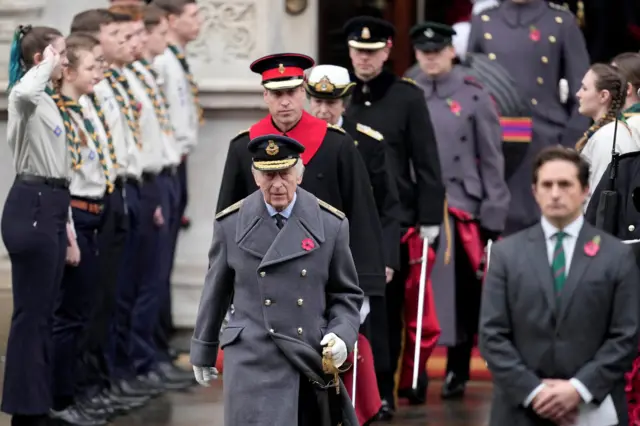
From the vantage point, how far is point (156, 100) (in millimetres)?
13141

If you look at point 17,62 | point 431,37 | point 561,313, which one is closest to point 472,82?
point 431,37

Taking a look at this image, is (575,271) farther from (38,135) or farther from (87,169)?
(87,169)

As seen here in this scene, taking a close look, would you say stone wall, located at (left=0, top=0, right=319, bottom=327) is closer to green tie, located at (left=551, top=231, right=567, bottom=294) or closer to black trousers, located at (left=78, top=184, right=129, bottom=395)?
black trousers, located at (left=78, top=184, right=129, bottom=395)

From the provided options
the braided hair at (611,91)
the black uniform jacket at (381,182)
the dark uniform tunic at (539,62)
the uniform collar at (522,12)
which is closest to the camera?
the braided hair at (611,91)

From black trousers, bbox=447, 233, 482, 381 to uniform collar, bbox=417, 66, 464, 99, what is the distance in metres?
0.90

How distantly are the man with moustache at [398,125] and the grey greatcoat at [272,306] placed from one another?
3140 millimetres

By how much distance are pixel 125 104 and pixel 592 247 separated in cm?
516

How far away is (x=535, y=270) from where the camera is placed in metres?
7.91

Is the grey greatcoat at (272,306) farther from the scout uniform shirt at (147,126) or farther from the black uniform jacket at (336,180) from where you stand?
the scout uniform shirt at (147,126)

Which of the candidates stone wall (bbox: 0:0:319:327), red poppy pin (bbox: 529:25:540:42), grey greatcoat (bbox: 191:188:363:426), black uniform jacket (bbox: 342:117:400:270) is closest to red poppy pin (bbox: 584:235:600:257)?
grey greatcoat (bbox: 191:188:363:426)

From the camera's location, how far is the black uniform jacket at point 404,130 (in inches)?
470

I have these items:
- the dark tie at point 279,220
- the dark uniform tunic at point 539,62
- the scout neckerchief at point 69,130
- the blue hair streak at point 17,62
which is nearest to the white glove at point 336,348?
the dark tie at point 279,220

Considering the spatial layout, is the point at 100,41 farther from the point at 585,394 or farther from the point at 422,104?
the point at 585,394

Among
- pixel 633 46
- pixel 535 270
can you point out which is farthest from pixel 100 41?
pixel 633 46
